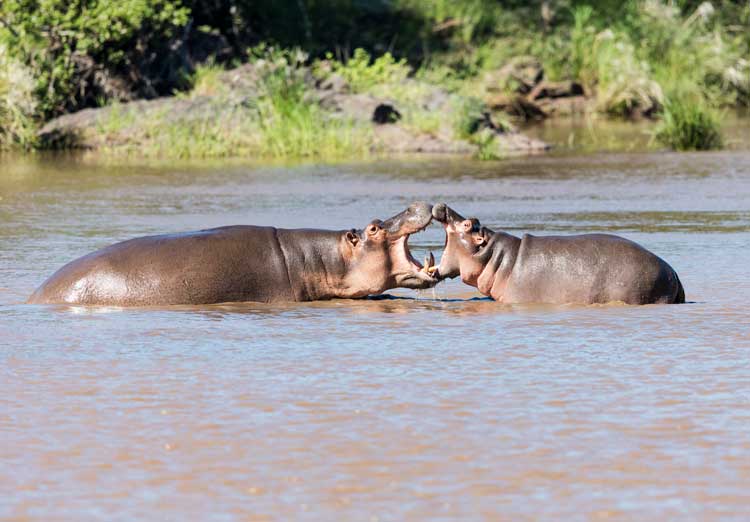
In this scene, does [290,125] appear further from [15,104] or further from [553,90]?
[553,90]

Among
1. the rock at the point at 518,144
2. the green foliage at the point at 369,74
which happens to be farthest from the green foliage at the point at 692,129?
the green foliage at the point at 369,74

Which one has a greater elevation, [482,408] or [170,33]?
[170,33]

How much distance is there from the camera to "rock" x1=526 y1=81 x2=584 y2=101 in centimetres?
2588

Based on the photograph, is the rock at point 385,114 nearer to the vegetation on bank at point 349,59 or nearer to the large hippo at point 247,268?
the vegetation on bank at point 349,59

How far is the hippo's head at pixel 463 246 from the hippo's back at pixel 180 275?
78 centimetres

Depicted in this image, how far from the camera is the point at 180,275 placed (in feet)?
21.2

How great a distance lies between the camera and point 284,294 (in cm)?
657

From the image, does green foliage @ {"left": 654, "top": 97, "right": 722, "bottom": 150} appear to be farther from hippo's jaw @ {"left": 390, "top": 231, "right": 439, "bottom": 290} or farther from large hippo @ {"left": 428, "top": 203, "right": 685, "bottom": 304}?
hippo's jaw @ {"left": 390, "top": 231, "right": 439, "bottom": 290}

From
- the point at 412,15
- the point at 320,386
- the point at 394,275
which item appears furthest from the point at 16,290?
the point at 412,15

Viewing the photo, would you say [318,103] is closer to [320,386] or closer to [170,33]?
[170,33]

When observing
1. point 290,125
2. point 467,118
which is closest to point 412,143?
point 467,118

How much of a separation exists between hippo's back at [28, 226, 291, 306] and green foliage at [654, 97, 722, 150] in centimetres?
1061

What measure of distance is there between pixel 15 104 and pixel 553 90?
10.6m

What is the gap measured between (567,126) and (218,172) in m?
9.26
